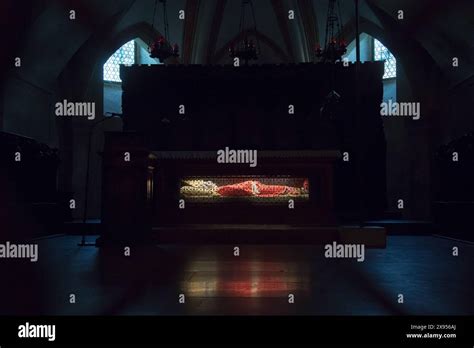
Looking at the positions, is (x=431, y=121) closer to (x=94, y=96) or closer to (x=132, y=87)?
(x=132, y=87)

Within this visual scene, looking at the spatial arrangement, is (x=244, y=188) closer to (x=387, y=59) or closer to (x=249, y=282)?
(x=249, y=282)

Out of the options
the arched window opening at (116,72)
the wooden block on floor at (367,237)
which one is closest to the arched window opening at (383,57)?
the arched window opening at (116,72)

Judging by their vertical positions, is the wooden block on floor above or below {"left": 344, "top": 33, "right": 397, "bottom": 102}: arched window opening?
below

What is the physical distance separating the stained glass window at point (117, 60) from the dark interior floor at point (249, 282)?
41.4 feet

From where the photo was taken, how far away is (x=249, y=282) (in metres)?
4.71

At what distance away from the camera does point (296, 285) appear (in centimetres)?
454

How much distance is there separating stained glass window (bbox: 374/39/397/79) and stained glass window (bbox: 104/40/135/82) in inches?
423

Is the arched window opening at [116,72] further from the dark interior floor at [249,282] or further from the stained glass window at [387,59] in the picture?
the dark interior floor at [249,282]

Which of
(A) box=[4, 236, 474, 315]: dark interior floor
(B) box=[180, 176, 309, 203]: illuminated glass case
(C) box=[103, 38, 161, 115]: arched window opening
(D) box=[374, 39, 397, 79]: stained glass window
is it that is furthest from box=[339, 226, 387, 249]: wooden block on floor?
(C) box=[103, 38, 161, 115]: arched window opening

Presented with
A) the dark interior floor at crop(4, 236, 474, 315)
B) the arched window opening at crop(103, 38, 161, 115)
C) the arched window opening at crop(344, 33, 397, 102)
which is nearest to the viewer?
the dark interior floor at crop(4, 236, 474, 315)

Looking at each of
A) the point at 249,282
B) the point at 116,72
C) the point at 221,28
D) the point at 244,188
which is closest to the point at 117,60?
the point at 116,72

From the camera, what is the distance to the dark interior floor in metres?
3.56

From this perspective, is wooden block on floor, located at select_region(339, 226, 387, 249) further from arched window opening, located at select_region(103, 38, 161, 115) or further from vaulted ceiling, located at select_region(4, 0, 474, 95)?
arched window opening, located at select_region(103, 38, 161, 115)

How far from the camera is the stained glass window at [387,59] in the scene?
18.2 m
